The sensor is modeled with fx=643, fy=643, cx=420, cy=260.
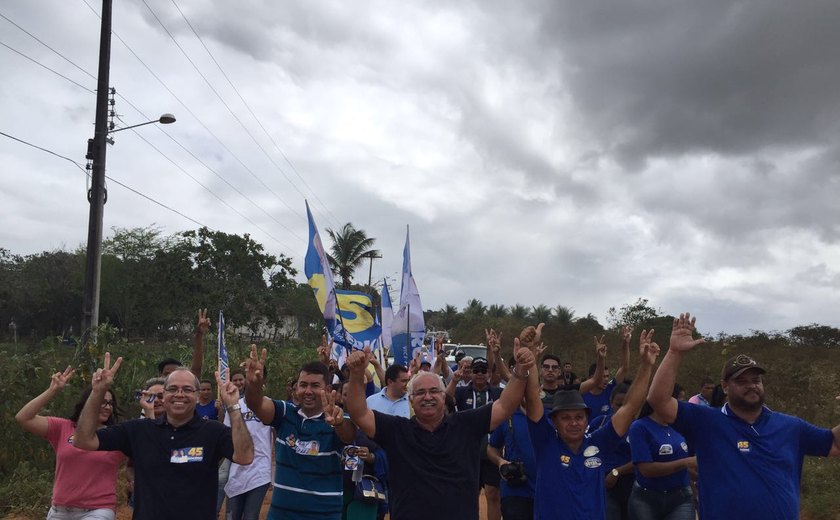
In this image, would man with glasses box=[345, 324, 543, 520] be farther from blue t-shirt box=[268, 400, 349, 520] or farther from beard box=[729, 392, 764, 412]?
beard box=[729, 392, 764, 412]

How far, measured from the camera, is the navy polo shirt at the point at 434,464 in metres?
3.42

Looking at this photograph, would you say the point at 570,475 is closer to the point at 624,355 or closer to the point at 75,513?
the point at 624,355

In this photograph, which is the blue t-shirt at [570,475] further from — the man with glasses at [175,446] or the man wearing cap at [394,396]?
the man wearing cap at [394,396]

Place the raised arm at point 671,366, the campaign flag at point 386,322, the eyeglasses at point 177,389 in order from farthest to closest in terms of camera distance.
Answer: the campaign flag at point 386,322 < the eyeglasses at point 177,389 < the raised arm at point 671,366

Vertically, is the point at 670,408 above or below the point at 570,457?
above

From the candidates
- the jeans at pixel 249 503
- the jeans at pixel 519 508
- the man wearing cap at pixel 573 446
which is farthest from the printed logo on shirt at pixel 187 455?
the jeans at pixel 519 508

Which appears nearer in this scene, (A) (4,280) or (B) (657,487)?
(B) (657,487)

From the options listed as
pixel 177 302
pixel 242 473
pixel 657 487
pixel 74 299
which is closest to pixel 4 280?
pixel 74 299

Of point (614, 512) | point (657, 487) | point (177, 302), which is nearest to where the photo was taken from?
point (657, 487)

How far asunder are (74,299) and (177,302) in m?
20.6

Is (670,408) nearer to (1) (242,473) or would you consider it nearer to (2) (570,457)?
(2) (570,457)

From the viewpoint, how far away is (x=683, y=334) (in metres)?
3.54

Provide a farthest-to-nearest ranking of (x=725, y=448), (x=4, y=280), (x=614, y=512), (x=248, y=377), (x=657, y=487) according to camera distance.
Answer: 1. (x=4, y=280)
2. (x=614, y=512)
3. (x=657, y=487)
4. (x=248, y=377)
5. (x=725, y=448)

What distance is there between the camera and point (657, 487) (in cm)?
483
